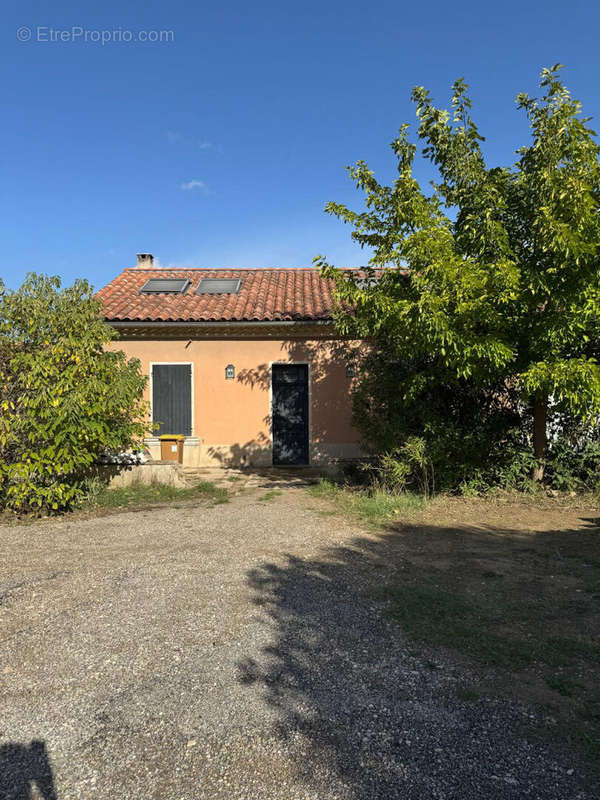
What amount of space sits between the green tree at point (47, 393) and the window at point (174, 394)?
3929mm

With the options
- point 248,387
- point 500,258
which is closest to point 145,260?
point 248,387

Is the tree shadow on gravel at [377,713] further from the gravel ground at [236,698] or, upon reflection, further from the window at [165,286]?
the window at [165,286]

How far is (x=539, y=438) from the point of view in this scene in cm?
731

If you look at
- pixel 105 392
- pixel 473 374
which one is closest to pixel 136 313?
pixel 105 392

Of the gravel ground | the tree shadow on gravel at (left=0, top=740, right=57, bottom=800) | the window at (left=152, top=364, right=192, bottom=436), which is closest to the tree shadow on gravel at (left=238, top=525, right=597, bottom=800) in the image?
the gravel ground

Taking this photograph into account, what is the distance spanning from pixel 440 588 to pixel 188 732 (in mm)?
2328

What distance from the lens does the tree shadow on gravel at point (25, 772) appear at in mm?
1852

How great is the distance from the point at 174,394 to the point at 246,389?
156 centimetres

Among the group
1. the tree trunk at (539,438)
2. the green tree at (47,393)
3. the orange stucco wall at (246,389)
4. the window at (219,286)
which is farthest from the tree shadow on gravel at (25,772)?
the window at (219,286)

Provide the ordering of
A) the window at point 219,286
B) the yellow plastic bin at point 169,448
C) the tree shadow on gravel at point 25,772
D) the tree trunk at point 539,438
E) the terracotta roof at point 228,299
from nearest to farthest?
the tree shadow on gravel at point 25,772 < the tree trunk at point 539,438 < the yellow plastic bin at point 169,448 < the terracotta roof at point 228,299 < the window at point 219,286

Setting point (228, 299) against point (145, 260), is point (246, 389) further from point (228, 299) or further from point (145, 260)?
point (145, 260)

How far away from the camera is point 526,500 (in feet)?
22.7

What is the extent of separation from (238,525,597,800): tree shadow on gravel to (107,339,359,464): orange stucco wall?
680 cm

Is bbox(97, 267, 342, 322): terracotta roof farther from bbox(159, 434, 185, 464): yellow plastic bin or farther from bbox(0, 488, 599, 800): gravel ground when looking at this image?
→ bbox(0, 488, 599, 800): gravel ground
